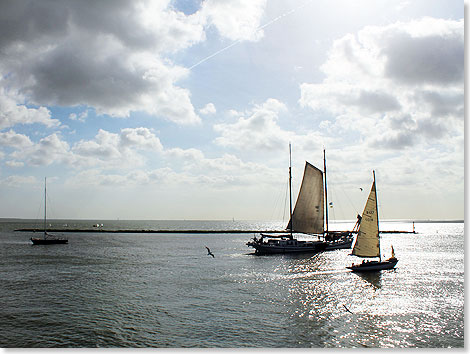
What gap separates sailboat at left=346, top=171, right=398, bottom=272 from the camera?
43219mm

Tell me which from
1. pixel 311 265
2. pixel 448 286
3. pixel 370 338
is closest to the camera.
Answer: pixel 370 338

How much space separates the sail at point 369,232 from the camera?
142 ft

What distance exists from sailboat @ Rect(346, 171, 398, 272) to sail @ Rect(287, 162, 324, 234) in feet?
80.3

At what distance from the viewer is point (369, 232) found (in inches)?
1736

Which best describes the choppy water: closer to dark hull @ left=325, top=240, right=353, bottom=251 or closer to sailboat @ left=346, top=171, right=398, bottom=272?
sailboat @ left=346, top=171, right=398, bottom=272

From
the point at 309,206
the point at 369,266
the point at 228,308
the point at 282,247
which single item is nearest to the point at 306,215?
the point at 309,206

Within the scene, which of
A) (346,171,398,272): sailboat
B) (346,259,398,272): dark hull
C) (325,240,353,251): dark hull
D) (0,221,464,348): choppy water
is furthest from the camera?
(325,240,353,251): dark hull

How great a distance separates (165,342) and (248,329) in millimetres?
5251

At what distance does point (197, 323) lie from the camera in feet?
78.1

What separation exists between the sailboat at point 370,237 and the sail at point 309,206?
24.5m

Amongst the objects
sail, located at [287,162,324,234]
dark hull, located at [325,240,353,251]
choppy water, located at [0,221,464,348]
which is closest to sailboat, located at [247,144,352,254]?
sail, located at [287,162,324,234]

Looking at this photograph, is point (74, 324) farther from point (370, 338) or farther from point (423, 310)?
point (423, 310)

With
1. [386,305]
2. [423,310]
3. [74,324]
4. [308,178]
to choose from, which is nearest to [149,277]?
[74,324]

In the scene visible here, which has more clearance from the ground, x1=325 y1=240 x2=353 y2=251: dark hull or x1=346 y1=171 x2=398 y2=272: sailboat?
x1=346 y1=171 x2=398 y2=272: sailboat
